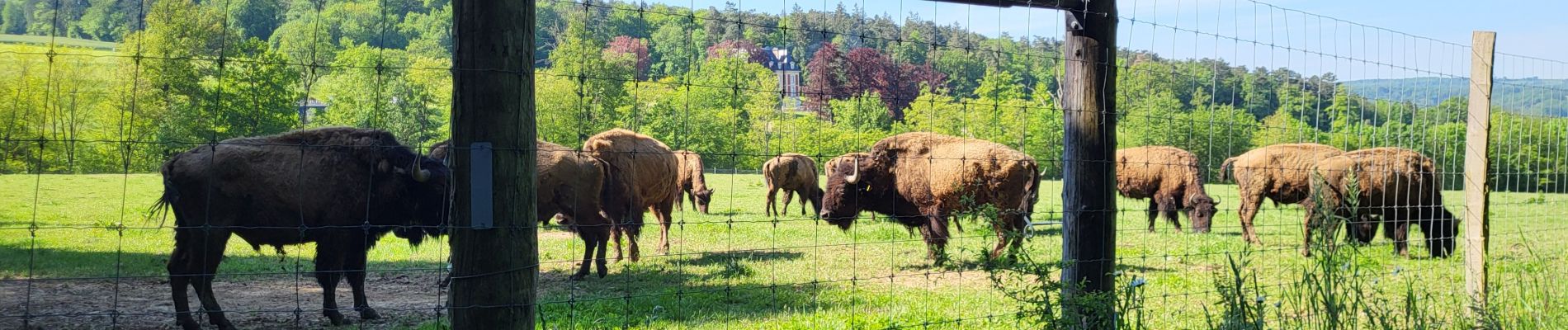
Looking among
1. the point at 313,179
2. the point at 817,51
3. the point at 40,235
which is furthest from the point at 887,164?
the point at 40,235

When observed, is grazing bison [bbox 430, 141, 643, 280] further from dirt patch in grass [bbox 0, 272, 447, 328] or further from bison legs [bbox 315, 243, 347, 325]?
bison legs [bbox 315, 243, 347, 325]

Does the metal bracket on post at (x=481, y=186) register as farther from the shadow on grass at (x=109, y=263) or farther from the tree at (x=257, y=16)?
the shadow on grass at (x=109, y=263)

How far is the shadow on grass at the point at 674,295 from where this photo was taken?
663 centimetres

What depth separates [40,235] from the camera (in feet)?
38.3

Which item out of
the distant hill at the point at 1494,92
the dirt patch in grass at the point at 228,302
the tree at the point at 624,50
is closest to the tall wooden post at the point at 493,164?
the tree at the point at 624,50

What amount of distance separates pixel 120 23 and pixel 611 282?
5104 millimetres

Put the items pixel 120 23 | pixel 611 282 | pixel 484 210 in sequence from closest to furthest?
1. pixel 484 210
2. pixel 120 23
3. pixel 611 282

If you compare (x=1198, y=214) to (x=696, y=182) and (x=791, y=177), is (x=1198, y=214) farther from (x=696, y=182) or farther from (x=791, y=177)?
(x=696, y=182)

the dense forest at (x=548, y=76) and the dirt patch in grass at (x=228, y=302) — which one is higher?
the dense forest at (x=548, y=76)

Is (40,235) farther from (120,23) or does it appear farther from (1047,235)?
(1047,235)

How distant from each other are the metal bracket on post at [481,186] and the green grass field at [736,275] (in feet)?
2.42

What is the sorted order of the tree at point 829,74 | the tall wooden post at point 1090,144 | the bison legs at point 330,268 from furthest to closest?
the bison legs at point 330,268 < the tree at point 829,74 < the tall wooden post at point 1090,144

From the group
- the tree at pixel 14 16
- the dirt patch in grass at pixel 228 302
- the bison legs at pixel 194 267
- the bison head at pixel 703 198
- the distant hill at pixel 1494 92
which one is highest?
the distant hill at pixel 1494 92

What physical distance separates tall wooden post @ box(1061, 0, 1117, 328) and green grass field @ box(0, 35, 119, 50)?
4.57m
